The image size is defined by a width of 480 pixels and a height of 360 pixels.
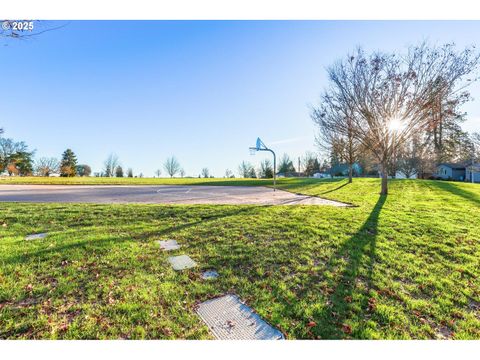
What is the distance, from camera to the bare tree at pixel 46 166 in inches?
1744

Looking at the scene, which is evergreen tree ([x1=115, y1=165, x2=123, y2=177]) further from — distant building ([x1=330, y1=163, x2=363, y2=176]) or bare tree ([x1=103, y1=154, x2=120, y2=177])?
distant building ([x1=330, y1=163, x2=363, y2=176])

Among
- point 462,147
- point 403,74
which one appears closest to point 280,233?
point 403,74

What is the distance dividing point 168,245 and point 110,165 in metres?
60.8

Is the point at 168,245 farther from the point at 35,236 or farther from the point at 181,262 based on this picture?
the point at 35,236

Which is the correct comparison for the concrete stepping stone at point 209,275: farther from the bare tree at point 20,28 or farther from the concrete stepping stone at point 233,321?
the bare tree at point 20,28

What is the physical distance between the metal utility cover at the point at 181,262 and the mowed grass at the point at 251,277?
4.5 inches

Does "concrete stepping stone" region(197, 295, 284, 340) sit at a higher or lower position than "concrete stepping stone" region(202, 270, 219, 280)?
lower

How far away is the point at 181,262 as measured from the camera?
3.79 meters

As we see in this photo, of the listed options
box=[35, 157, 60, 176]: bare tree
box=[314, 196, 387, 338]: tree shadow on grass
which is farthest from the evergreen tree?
→ box=[314, 196, 387, 338]: tree shadow on grass

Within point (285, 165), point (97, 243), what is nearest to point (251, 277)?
point (97, 243)

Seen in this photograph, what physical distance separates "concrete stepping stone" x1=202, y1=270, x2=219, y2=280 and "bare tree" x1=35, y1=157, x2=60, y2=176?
54.4 metres

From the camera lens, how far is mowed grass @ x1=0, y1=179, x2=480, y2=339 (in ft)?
7.67
